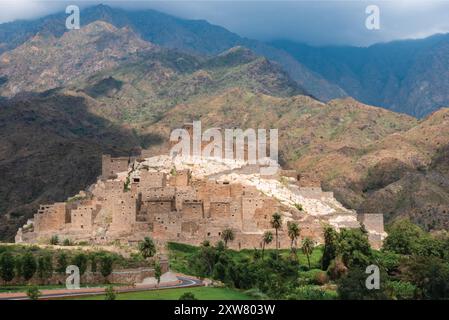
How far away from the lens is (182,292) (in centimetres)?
6038

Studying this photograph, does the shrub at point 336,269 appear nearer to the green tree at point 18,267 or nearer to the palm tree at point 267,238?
the palm tree at point 267,238

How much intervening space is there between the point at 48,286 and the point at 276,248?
3282 centimetres

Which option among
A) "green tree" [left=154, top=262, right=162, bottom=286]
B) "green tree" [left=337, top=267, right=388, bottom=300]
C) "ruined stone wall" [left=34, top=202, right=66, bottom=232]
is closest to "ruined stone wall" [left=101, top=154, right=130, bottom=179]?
"ruined stone wall" [left=34, top=202, right=66, bottom=232]

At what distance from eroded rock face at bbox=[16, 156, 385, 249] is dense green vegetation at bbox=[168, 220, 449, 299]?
115 inches

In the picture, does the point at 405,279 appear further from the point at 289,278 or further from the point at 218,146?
the point at 218,146

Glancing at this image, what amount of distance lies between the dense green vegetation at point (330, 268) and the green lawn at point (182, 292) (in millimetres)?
2269

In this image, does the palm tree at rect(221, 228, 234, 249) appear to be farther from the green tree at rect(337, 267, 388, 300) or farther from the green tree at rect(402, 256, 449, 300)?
the green tree at rect(337, 267, 388, 300)

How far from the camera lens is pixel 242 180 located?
105 metres

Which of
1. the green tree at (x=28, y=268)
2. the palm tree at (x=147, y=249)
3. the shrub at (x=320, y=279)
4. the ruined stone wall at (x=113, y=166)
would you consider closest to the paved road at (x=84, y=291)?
the green tree at (x=28, y=268)

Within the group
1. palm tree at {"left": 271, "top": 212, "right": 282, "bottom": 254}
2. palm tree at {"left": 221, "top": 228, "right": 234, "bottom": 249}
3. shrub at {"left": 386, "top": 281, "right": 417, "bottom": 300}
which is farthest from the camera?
palm tree at {"left": 271, "top": 212, "right": 282, "bottom": 254}

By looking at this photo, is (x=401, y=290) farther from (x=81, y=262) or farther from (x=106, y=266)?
(x=81, y=262)

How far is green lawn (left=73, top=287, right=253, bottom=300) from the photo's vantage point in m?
56.1

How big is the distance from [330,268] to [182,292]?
2372 centimetres

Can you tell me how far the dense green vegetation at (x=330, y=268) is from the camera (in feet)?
220
